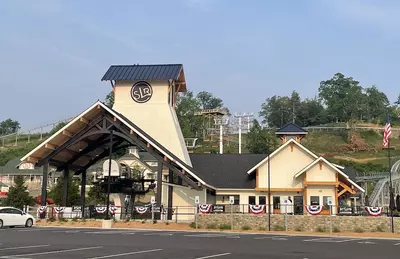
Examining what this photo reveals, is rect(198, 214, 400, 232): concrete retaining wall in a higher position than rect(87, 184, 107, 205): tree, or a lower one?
lower

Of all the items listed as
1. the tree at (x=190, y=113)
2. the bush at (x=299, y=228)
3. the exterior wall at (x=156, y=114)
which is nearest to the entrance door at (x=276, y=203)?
the bush at (x=299, y=228)

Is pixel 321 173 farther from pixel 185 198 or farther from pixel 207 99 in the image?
pixel 207 99

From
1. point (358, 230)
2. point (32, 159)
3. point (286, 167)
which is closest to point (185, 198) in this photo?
point (286, 167)

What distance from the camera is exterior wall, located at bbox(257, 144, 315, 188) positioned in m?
38.9

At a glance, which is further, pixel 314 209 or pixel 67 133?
pixel 67 133

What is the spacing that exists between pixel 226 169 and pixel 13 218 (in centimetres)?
1912

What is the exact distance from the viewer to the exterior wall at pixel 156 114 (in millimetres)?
39438

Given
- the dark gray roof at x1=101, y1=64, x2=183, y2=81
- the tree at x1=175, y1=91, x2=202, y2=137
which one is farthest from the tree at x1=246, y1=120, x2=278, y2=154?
the dark gray roof at x1=101, y1=64, x2=183, y2=81

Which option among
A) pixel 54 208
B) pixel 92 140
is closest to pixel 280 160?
pixel 92 140

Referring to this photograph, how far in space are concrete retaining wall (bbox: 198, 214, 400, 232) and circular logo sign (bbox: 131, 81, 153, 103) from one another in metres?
13.3

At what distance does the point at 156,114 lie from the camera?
40.0 m

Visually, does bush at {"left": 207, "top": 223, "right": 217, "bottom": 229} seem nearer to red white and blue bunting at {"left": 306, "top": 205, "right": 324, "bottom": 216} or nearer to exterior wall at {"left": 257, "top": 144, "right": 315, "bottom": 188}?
red white and blue bunting at {"left": 306, "top": 205, "right": 324, "bottom": 216}

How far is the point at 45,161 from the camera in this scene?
1439 inches

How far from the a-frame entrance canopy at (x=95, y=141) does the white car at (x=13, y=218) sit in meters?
5.58
